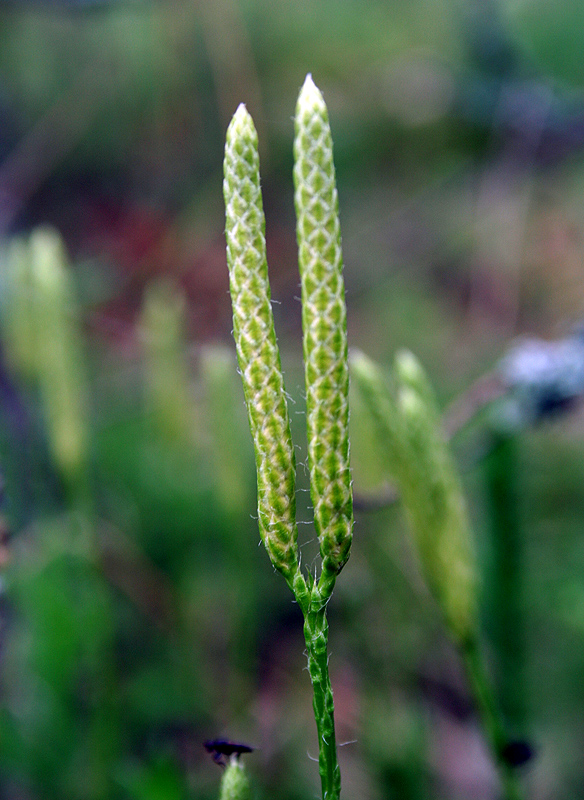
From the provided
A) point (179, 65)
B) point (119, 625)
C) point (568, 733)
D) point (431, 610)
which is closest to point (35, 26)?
point (179, 65)

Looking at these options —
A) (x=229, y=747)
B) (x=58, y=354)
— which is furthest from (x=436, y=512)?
(x=58, y=354)

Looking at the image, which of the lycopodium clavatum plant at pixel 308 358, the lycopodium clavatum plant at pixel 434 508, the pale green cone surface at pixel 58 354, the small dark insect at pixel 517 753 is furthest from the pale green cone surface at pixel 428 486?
the pale green cone surface at pixel 58 354

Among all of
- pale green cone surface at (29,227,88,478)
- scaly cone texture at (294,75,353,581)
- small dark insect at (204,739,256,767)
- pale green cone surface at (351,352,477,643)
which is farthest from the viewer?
pale green cone surface at (29,227,88,478)

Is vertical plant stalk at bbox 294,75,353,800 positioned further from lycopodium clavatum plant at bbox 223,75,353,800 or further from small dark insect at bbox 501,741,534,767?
small dark insect at bbox 501,741,534,767

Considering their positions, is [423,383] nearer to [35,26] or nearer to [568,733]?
[568,733]

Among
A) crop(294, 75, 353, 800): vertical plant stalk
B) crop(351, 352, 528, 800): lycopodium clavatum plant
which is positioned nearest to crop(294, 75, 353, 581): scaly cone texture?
crop(294, 75, 353, 800): vertical plant stalk

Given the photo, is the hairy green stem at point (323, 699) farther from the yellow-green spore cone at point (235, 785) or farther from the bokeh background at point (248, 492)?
the bokeh background at point (248, 492)

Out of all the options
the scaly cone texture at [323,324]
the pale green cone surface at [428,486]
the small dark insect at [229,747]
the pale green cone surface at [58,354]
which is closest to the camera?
the scaly cone texture at [323,324]

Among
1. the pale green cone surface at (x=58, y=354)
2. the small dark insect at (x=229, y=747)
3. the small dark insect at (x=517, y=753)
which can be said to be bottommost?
the small dark insect at (x=517, y=753)
